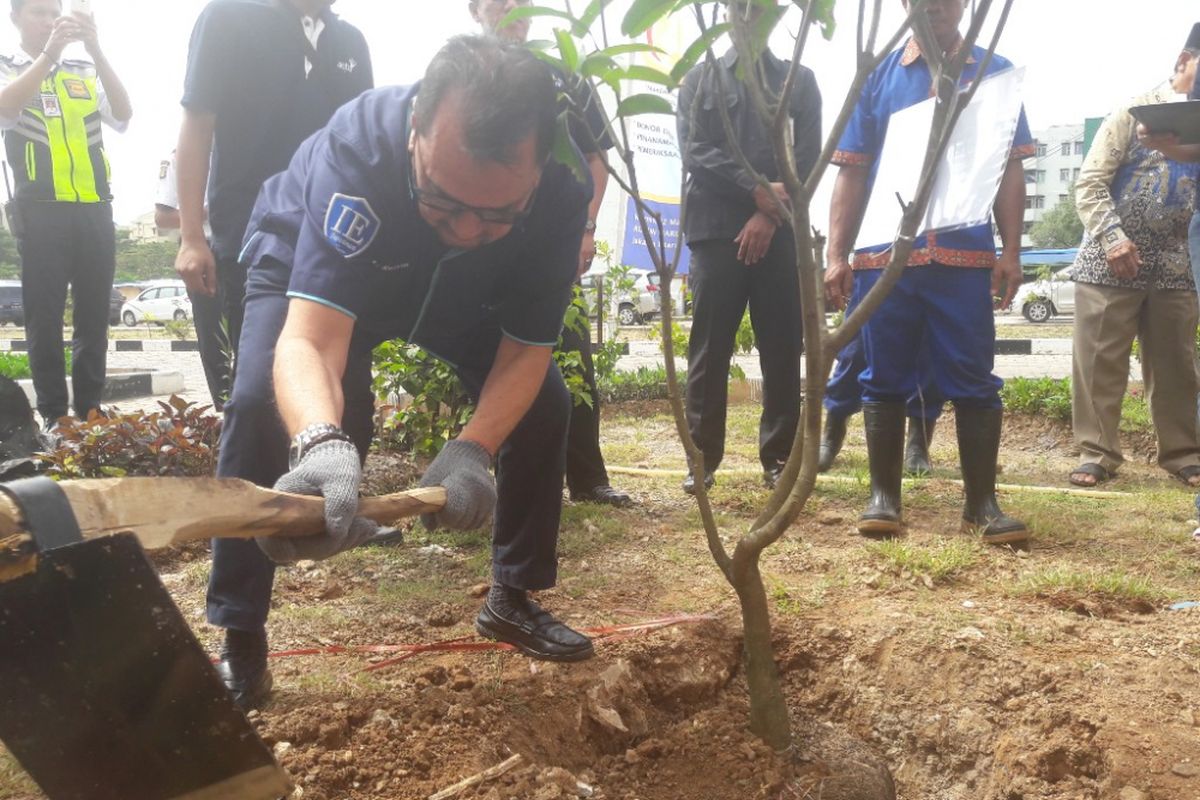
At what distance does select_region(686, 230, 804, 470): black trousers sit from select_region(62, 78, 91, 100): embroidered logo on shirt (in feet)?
9.93

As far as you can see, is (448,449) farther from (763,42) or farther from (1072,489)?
(1072,489)

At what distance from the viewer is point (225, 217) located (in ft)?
9.47

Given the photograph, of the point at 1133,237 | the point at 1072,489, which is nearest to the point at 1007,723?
the point at 1072,489

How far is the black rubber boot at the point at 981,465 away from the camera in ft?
10.3

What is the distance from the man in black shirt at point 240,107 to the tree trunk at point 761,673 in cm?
128

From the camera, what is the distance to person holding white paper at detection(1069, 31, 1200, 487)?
4102 mm

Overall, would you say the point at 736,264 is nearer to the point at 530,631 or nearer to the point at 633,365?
the point at 530,631

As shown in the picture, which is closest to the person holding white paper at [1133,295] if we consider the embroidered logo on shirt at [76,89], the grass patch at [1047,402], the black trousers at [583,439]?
the grass patch at [1047,402]

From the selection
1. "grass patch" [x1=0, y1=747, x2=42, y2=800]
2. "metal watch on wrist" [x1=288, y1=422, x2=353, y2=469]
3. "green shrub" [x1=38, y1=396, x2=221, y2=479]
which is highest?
"metal watch on wrist" [x1=288, y1=422, x2=353, y2=469]

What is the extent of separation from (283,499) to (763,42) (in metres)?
1.04

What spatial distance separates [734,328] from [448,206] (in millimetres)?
2207

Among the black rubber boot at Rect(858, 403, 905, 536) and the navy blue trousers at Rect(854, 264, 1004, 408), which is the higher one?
the navy blue trousers at Rect(854, 264, 1004, 408)

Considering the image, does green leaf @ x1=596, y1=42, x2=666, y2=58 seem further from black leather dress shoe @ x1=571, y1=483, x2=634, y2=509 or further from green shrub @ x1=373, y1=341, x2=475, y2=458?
black leather dress shoe @ x1=571, y1=483, x2=634, y2=509

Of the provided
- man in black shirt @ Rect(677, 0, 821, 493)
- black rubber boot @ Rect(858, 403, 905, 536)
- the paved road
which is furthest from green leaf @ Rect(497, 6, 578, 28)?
the paved road
